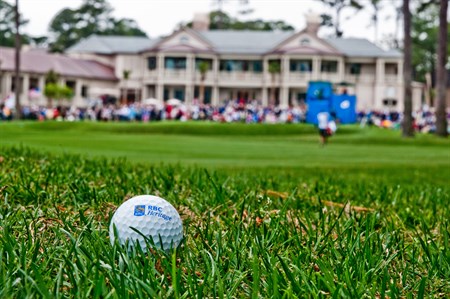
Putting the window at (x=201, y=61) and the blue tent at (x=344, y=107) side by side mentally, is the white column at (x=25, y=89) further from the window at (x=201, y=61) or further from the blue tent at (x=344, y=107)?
the blue tent at (x=344, y=107)

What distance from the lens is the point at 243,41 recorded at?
267 feet

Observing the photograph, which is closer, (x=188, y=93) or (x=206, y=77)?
(x=188, y=93)

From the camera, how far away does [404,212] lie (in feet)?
16.0

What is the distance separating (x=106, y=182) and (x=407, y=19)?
2880cm

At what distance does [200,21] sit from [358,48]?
1903cm

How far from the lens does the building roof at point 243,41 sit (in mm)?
79938

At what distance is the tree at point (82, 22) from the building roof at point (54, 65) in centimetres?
3022

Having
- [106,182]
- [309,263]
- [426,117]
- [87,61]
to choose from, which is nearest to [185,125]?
[426,117]

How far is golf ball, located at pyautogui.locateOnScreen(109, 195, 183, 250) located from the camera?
9.68 ft

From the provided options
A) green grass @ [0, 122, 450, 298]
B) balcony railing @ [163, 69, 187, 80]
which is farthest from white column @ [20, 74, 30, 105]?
green grass @ [0, 122, 450, 298]

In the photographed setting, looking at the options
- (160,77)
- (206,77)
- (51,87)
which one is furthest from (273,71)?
(51,87)

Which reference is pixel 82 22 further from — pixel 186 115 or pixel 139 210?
pixel 139 210

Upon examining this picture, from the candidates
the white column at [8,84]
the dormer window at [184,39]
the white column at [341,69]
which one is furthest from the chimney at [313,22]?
the white column at [8,84]

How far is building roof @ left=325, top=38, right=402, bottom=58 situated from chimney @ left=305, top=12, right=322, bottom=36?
6.10ft
